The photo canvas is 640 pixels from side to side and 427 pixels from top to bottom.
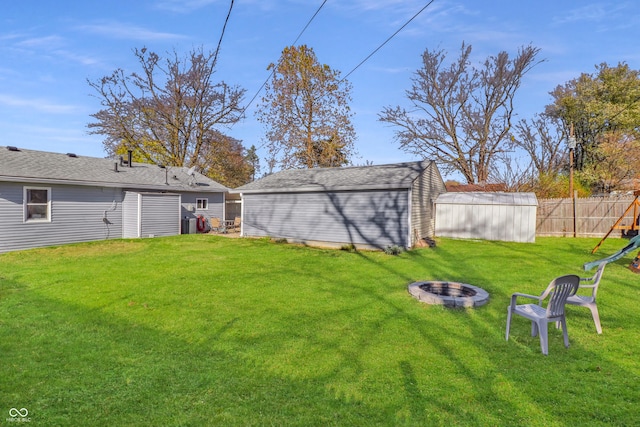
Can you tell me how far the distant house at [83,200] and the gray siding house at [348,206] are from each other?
3.56m

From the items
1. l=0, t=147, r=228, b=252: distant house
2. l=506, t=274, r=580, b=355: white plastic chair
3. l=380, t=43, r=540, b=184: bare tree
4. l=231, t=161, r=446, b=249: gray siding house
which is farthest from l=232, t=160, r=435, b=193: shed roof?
l=380, t=43, r=540, b=184: bare tree

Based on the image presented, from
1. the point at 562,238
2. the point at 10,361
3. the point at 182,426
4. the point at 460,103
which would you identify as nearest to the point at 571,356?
the point at 182,426

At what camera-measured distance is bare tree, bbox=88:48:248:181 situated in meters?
26.2

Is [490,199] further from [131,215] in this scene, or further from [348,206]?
[131,215]

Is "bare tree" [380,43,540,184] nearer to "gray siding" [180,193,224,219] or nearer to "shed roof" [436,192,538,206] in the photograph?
"shed roof" [436,192,538,206]

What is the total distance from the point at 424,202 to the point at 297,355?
12.2m

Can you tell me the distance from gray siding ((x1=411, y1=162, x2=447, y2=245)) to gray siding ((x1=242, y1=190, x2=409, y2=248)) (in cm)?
81

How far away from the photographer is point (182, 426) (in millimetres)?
2643

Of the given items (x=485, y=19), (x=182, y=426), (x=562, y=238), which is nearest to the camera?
(x=182, y=426)

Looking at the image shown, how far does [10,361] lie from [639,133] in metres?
32.3

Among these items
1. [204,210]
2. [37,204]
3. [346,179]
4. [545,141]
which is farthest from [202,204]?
[545,141]

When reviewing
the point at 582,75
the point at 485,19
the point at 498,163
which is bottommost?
the point at 498,163

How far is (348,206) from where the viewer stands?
13.8m

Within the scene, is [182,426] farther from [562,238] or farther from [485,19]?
[562,238]
